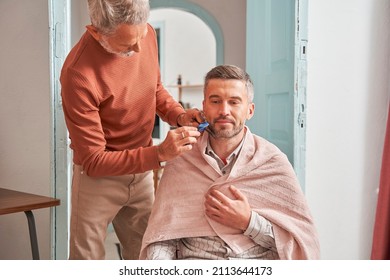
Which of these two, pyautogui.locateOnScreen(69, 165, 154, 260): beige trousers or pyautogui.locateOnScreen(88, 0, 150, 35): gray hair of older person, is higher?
pyautogui.locateOnScreen(88, 0, 150, 35): gray hair of older person

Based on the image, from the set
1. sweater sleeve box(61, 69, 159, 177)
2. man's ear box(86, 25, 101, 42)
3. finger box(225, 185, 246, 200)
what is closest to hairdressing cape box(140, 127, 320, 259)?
finger box(225, 185, 246, 200)

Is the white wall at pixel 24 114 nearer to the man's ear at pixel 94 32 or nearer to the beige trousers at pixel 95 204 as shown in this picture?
the beige trousers at pixel 95 204

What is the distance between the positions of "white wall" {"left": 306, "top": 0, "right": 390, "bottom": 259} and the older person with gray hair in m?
0.63

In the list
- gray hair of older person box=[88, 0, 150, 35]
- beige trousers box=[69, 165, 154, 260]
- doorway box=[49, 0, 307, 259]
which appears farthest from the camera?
doorway box=[49, 0, 307, 259]

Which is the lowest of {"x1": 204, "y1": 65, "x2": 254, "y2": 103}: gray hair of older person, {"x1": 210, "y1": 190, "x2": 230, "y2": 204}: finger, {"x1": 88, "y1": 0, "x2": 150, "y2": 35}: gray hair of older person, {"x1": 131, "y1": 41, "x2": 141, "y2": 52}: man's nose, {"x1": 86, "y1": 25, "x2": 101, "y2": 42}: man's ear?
{"x1": 210, "y1": 190, "x2": 230, "y2": 204}: finger

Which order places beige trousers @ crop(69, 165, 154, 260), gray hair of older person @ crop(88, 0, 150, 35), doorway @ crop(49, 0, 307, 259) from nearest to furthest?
gray hair of older person @ crop(88, 0, 150, 35)
beige trousers @ crop(69, 165, 154, 260)
doorway @ crop(49, 0, 307, 259)

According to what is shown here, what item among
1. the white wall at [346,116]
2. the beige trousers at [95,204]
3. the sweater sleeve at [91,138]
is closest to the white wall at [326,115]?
the white wall at [346,116]

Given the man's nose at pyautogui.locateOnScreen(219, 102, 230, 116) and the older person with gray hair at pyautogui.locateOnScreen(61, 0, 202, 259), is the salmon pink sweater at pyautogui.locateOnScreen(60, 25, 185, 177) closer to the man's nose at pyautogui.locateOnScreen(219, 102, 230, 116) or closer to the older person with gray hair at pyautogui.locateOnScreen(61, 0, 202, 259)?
the older person with gray hair at pyautogui.locateOnScreen(61, 0, 202, 259)

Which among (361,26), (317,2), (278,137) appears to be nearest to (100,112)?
(278,137)

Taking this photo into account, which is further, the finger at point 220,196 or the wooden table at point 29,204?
the wooden table at point 29,204

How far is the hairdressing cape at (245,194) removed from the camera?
1419 millimetres

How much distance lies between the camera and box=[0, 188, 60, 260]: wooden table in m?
1.69

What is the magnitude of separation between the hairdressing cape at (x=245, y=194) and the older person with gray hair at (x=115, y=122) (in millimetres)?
112

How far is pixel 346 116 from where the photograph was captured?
6.31ft
